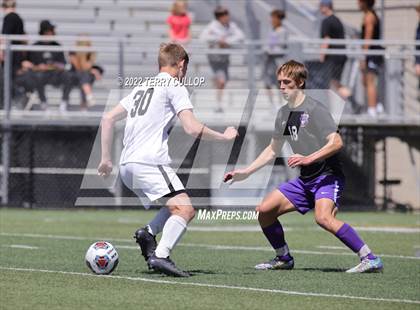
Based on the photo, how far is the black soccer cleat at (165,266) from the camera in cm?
933

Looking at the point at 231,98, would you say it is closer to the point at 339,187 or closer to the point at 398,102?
the point at 398,102

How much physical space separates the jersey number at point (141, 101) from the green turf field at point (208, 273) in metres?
1.33

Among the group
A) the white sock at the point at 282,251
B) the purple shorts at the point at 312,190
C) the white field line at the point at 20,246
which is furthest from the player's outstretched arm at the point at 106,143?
the white field line at the point at 20,246

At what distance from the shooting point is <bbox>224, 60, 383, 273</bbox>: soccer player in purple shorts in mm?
10062

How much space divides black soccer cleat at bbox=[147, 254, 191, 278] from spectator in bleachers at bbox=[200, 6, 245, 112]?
10636 mm

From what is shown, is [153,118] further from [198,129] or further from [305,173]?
[305,173]

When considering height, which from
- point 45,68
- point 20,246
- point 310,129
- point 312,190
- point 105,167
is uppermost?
point 310,129

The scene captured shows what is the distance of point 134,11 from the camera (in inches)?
966

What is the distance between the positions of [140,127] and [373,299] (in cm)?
254

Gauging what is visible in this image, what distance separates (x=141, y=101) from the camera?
964 cm

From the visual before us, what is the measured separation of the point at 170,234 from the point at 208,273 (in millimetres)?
635

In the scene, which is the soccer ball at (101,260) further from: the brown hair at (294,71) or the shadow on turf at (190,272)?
the brown hair at (294,71)

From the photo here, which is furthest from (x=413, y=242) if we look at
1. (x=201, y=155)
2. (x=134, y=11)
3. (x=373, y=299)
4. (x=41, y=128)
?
(x=134, y=11)

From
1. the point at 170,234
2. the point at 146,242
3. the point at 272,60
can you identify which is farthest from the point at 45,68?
the point at 170,234
